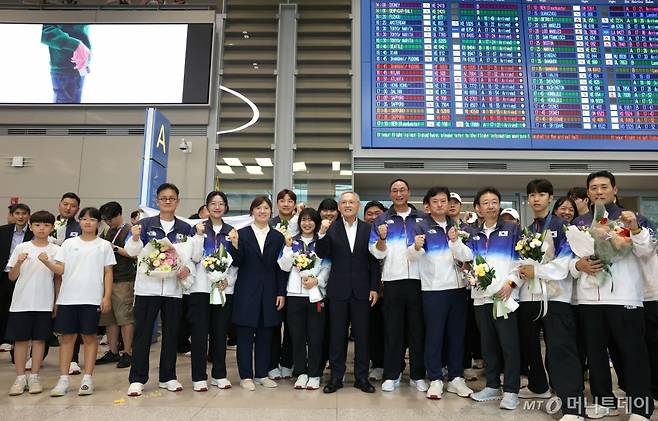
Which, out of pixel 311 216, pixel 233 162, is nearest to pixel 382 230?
pixel 311 216

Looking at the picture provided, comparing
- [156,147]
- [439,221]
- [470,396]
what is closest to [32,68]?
[156,147]

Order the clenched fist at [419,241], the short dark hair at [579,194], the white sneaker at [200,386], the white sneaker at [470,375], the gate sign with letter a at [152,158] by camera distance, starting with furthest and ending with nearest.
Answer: the gate sign with letter a at [152,158] → the white sneaker at [470,375] → the short dark hair at [579,194] → the white sneaker at [200,386] → the clenched fist at [419,241]

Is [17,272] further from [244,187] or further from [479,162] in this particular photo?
[479,162]

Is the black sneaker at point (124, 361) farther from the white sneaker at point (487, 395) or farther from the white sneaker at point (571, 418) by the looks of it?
the white sneaker at point (571, 418)

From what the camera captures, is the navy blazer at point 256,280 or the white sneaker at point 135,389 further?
the navy blazer at point 256,280

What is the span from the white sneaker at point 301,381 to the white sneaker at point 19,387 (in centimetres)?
203

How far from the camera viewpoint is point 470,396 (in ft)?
10.8

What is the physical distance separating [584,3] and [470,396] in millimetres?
7082

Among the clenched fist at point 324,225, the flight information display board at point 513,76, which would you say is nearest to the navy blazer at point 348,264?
the clenched fist at point 324,225

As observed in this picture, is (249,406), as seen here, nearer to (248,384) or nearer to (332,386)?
(248,384)

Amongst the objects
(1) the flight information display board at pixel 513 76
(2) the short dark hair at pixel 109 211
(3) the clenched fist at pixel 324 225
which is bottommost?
(3) the clenched fist at pixel 324 225

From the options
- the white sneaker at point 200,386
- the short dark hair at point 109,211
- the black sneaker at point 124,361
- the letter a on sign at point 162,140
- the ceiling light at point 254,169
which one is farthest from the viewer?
the ceiling light at point 254,169

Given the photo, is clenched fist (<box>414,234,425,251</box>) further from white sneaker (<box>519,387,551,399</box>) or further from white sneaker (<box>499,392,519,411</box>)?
white sneaker (<box>519,387,551,399</box>)

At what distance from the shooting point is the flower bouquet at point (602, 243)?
2715mm
